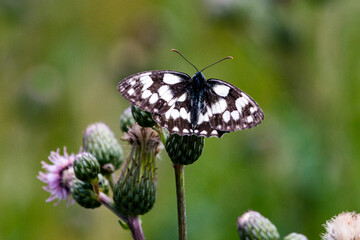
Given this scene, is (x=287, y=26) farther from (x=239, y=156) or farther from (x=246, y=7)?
(x=239, y=156)

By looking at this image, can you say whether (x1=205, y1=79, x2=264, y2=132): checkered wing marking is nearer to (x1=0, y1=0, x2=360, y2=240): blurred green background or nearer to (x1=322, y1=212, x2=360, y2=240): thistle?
(x1=322, y1=212, x2=360, y2=240): thistle

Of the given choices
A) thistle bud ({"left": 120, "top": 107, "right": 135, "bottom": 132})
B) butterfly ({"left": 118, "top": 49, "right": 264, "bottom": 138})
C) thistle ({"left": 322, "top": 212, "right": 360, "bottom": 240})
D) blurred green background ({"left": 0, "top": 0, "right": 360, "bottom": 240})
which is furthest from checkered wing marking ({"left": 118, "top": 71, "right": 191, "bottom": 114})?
blurred green background ({"left": 0, "top": 0, "right": 360, "bottom": 240})

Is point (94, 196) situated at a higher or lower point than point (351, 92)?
lower

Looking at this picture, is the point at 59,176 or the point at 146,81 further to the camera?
the point at 59,176

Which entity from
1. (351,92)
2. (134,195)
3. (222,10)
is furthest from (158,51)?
(134,195)

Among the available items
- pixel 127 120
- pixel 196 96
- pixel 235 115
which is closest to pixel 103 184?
pixel 127 120

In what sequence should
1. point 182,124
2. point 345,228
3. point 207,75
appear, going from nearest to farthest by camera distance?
point 345,228 → point 182,124 → point 207,75

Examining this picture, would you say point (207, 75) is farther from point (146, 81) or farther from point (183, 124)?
point (183, 124)
